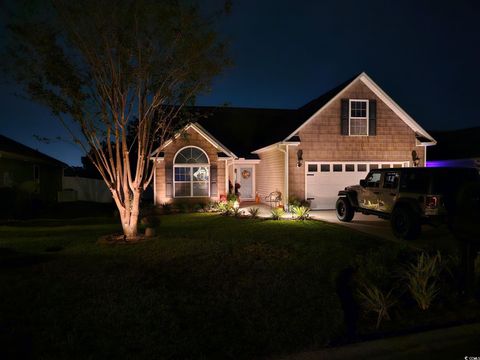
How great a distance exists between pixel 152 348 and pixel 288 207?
43.3ft

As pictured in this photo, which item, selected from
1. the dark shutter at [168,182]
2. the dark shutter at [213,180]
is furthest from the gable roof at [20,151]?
the dark shutter at [213,180]

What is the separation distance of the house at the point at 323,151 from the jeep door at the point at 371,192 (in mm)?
4526

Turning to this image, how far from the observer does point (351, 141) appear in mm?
17672

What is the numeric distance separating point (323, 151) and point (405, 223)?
7.55m

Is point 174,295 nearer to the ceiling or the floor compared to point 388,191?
nearer to the floor

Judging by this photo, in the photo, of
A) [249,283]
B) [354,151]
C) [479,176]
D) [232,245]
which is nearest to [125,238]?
[232,245]

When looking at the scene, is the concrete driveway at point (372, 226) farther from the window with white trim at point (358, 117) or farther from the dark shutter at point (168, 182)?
the dark shutter at point (168, 182)

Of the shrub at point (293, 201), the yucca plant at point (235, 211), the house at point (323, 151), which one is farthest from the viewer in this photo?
the house at point (323, 151)

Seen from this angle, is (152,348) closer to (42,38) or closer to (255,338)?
(255,338)

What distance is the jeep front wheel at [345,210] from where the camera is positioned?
13.9m

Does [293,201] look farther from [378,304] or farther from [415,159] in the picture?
[378,304]

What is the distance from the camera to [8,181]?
62.4 feet

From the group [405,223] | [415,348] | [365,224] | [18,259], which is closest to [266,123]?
[365,224]

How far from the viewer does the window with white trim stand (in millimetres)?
17594
